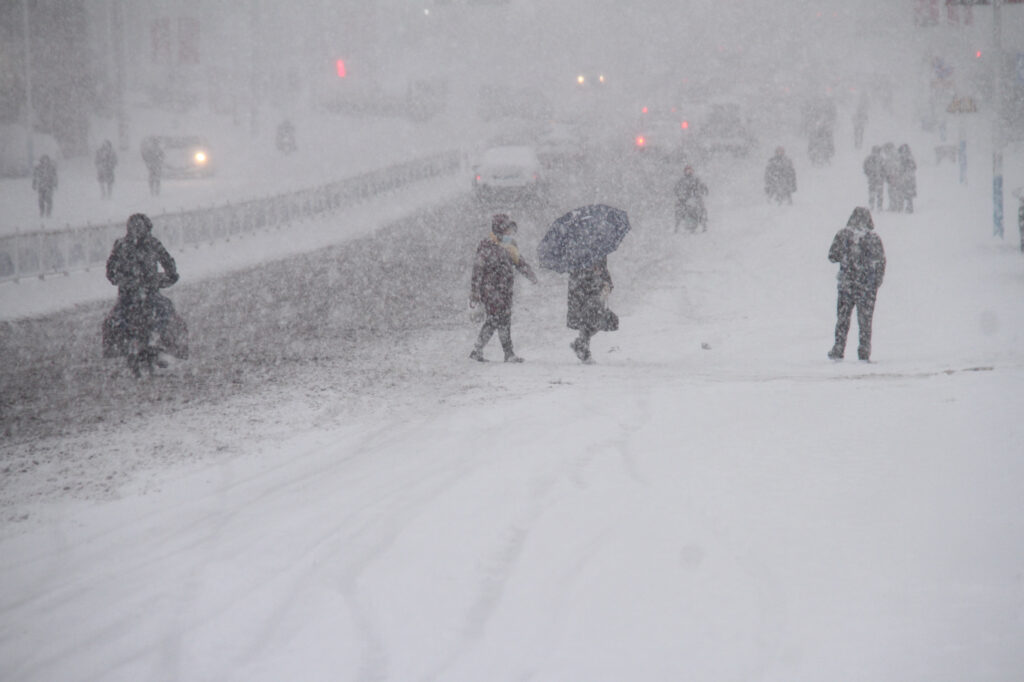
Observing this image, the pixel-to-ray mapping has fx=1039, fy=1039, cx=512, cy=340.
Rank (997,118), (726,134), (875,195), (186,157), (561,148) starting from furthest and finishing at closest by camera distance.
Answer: (726,134)
(561,148)
(186,157)
(875,195)
(997,118)

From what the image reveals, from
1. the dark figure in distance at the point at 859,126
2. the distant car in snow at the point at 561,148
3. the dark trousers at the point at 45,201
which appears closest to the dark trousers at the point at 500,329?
the dark trousers at the point at 45,201

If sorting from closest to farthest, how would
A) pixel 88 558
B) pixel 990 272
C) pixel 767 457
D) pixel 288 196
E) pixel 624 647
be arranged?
pixel 624 647 → pixel 88 558 → pixel 767 457 → pixel 990 272 → pixel 288 196

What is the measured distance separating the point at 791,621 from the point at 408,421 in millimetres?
5030

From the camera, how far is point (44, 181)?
25.8 metres

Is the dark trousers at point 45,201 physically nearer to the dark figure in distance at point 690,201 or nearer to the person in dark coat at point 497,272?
the dark figure in distance at point 690,201

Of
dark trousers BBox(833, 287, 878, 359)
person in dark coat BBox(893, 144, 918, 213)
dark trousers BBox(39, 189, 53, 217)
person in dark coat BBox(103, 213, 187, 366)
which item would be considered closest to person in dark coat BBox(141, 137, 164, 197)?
dark trousers BBox(39, 189, 53, 217)

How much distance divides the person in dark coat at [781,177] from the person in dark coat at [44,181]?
17.9 metres

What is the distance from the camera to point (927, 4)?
1031 inches

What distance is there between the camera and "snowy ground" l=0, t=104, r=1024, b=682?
486 cm

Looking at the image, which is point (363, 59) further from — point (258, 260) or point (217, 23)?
point (258, 260)

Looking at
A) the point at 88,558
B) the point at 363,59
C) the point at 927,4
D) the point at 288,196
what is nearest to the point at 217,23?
the point at 363,59

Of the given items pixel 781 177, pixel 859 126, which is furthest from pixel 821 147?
pixel 781 177

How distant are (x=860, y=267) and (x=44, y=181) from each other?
2159 centimetres

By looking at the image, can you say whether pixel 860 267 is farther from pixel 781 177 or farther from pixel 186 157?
pixel 186 157
